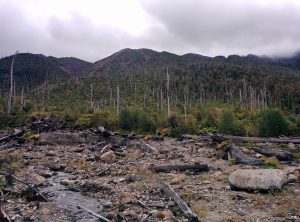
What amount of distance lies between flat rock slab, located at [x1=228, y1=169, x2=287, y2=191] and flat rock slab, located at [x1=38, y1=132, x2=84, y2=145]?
22877mm

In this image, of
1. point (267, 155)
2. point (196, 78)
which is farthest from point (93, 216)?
point (196, 78)

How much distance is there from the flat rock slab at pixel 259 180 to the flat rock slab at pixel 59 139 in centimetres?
2288

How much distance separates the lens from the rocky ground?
13.3m

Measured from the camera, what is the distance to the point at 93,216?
546 inches

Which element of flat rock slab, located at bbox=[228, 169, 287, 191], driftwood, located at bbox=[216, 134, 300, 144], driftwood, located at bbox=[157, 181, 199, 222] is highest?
driftwood, located at bbox=[216, 134, 300, 144]

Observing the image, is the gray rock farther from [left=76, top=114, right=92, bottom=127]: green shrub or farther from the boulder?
[left=76, top=114, right=92, bottom=127]: green shrub

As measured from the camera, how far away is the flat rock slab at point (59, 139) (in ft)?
117

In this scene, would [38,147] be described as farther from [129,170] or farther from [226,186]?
[226,186]

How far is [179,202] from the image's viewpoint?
546 inches

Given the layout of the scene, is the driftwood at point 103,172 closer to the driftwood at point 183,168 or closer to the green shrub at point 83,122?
the driftwood at point 183,168

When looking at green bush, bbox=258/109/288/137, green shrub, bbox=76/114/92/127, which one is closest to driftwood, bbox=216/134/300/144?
green bush, bbox=258/109/288/137

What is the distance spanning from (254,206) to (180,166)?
763 cm

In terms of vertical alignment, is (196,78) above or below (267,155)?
above

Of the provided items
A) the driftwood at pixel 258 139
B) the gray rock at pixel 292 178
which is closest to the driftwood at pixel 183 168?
the gray rock at pixel 292 178
